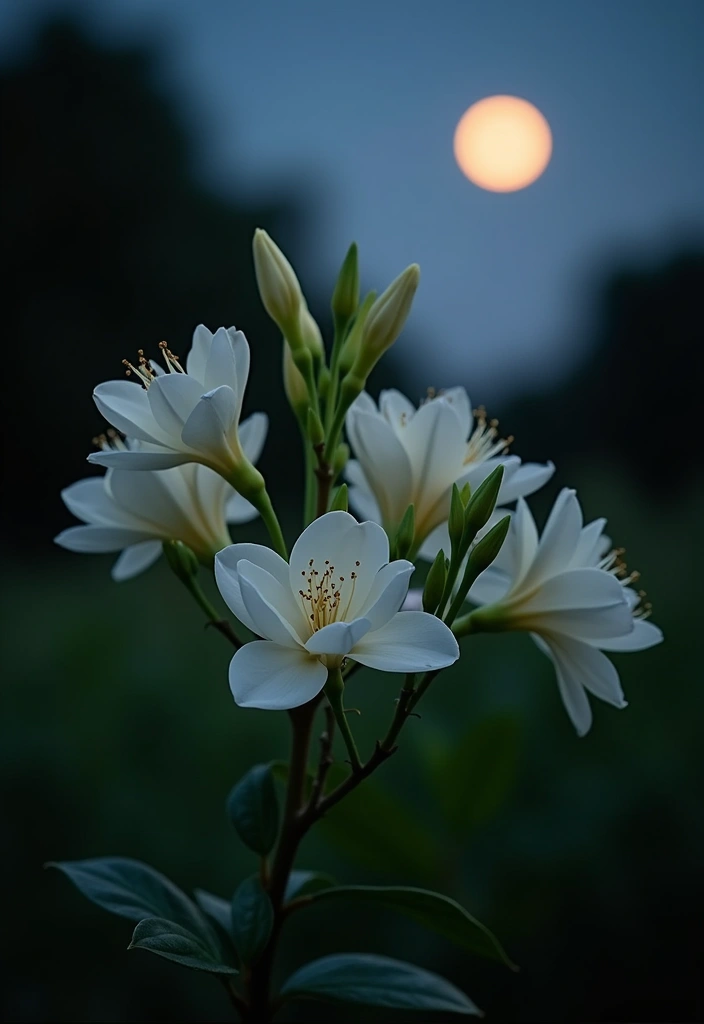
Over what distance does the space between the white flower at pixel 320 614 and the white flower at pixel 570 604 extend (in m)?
0.13

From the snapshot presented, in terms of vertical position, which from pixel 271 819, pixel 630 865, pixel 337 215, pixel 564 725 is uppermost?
pixel 337 215

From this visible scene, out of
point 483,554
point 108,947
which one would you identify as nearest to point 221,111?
point 483,554

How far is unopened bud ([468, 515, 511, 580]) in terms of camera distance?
0.54 m

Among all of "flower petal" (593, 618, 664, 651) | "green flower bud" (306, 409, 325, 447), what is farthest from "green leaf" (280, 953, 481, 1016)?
"green flower bud" (306, 409, 325, 447)

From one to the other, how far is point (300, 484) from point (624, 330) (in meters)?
0.42

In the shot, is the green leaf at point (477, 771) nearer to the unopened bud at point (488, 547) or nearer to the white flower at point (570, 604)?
the white flower at point (570, 604)

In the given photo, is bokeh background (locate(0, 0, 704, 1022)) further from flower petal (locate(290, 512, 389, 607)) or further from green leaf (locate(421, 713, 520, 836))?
flower petal (locate(290, 512, 389, 607))

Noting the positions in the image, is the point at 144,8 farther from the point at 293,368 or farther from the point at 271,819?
the point at 271,819

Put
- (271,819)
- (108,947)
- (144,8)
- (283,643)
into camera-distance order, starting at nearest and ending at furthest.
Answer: (283,643), (271,819), (108,947), (144,8)

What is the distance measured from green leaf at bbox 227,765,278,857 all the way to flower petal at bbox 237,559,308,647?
0.18 meters

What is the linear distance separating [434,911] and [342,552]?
26cm

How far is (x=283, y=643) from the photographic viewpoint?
0.49 metres

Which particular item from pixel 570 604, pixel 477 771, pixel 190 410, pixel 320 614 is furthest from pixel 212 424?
pixel 477 771

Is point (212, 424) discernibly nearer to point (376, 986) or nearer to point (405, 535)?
point (405, 535)
